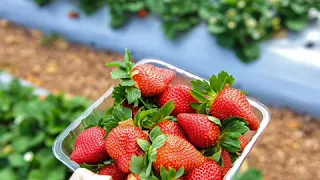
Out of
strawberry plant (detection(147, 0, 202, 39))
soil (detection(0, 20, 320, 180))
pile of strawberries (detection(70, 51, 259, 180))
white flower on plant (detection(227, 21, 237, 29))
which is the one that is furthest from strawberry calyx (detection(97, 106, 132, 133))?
strawberry plant (detection(147, 0, 202, 39))

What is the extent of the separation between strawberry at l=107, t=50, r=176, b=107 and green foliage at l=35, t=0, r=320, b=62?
4.29 ft

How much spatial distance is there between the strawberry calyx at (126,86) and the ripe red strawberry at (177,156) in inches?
5.0

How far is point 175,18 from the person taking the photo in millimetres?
2547

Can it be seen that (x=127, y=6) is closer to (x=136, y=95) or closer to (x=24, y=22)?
(x=24, y=22)

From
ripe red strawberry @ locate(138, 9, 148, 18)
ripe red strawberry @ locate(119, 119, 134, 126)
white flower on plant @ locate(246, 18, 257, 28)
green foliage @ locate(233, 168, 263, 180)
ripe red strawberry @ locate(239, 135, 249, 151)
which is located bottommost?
green foliage @ locate(233, 168, 263, 180)

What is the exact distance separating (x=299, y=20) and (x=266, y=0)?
0.17m

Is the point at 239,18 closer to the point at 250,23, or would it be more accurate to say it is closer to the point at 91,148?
the point at 250,23

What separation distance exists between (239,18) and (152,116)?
55.5 inches

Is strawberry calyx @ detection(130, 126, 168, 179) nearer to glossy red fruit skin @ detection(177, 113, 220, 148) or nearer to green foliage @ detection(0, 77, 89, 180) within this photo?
glossy red fruit skin @ detection(177, 113, 220, 148)

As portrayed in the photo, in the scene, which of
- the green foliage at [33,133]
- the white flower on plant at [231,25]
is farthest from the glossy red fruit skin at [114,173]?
the white flower on plant at [231,25]

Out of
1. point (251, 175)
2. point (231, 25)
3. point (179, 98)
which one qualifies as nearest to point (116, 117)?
point (179, 98)

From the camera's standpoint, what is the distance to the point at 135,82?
109cm

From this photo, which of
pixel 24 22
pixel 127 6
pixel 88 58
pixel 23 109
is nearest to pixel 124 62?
pixel 23 109

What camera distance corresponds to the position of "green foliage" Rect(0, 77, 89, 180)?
6.20 feet
